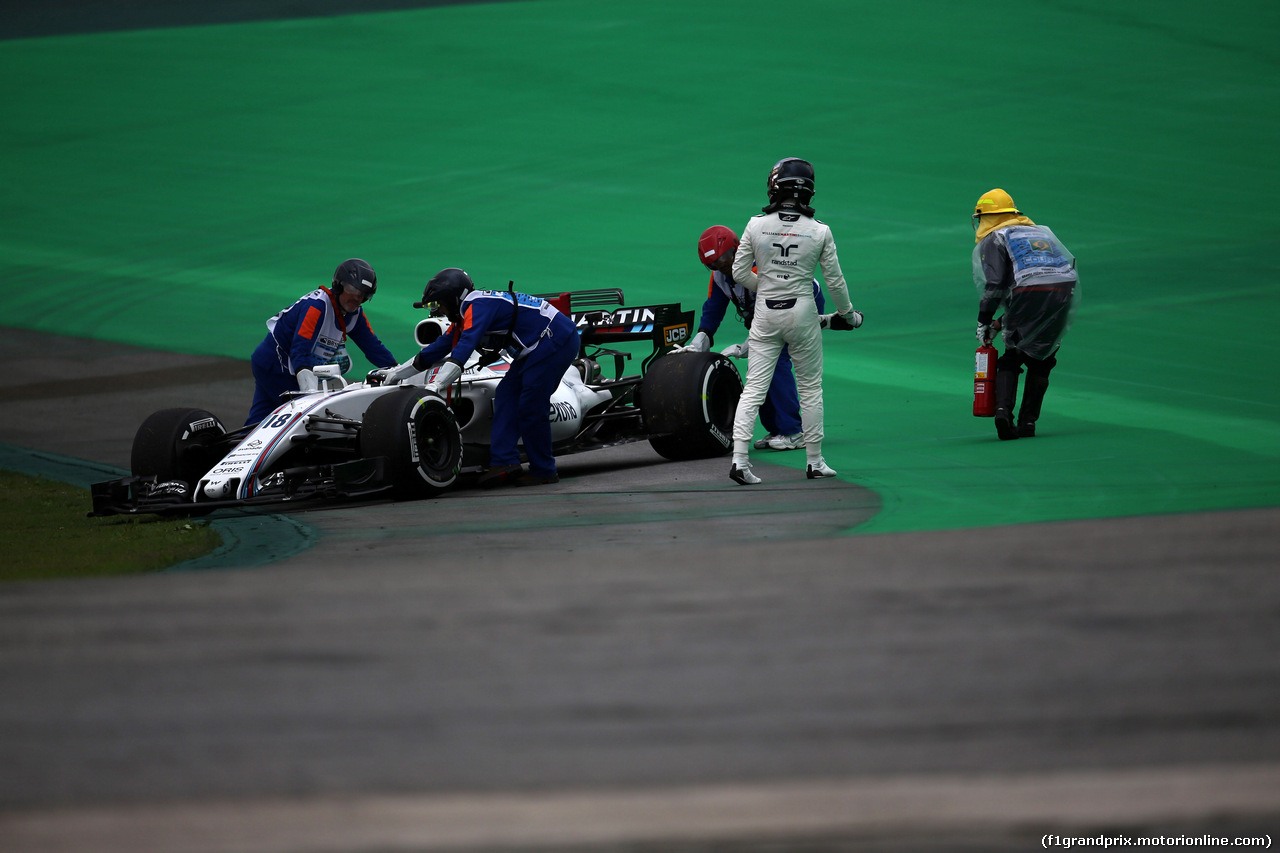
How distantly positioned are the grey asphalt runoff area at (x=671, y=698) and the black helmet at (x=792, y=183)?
3.81 metres

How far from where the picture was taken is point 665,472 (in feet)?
35.3

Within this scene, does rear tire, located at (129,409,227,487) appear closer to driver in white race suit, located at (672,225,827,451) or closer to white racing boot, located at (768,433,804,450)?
driver in white race suit, located at (672,225,827,451)

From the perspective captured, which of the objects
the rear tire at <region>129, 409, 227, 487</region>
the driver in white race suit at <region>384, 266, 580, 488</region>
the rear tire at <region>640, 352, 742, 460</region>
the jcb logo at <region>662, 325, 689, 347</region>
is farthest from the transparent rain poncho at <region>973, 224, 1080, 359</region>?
the rear tire at <region>129, 409, 227, 487</region>

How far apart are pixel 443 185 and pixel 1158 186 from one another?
11.1 meters

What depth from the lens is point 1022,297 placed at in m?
11.2

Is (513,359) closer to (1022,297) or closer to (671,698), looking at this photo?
(1022,297)

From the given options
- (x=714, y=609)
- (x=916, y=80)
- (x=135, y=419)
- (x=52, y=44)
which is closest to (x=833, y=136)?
(x=916, y=80)

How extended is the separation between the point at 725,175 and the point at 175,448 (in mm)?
14653

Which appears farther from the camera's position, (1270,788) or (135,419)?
(135,419)

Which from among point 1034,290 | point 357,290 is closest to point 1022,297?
point 1034,290

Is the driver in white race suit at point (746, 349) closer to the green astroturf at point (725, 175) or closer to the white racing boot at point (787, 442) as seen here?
the white racing boot at point (787, 442)

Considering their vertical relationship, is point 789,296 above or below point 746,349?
above

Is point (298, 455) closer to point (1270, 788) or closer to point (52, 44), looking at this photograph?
point (1270, 788)

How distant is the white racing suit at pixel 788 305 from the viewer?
9734 millimetres
